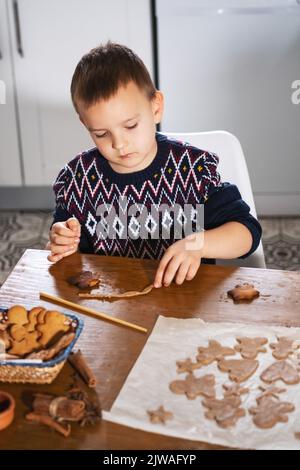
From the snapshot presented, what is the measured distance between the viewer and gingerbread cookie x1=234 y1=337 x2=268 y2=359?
948mm

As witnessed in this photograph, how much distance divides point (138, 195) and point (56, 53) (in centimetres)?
165

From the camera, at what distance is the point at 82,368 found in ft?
3.03

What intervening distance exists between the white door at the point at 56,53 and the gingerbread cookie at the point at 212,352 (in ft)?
6.96

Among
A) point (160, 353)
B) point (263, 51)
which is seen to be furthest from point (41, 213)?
point (160, 353)

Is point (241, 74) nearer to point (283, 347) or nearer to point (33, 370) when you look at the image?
point (283, 347)

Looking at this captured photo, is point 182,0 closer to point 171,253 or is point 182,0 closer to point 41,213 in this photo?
point 41,213

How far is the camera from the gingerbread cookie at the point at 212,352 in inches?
37.0

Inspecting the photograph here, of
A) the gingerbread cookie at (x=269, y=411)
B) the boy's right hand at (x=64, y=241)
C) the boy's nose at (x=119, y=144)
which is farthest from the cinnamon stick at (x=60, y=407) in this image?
the boy's nose at (x=119, y=144)

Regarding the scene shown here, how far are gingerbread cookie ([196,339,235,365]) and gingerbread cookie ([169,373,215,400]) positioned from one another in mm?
37

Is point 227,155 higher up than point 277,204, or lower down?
higher up

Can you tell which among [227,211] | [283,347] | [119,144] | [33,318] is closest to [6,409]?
[33,318]

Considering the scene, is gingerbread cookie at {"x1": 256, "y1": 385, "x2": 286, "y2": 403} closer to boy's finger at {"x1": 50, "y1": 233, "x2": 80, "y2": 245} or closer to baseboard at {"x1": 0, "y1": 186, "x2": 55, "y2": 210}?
boy's finger at {"x1": 50, "y1": 233, "x2": 80, "y2": 245}

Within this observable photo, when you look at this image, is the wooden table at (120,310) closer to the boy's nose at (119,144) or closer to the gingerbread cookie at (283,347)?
the gingerbread cookie at (283,347)

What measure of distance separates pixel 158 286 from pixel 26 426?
0.40m
